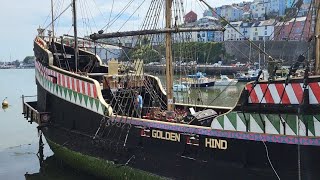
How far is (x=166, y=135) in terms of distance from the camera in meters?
11.3

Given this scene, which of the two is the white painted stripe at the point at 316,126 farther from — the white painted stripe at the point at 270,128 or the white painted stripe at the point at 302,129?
the white painted stripe at the point at 270,128

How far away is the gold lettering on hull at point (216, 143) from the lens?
32.9ft

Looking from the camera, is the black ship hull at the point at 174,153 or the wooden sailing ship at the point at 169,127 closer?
the wooden sailing ship at the point at 169,127

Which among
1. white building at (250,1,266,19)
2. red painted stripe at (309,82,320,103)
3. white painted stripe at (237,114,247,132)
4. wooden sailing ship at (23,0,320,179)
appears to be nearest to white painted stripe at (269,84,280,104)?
wooden sailing ship at (23,0,320,179)

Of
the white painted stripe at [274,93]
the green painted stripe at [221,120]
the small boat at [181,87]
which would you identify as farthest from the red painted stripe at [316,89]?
the small boat at [181,87]

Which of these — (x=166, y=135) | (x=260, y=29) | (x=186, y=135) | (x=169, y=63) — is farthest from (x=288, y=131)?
(x=260, y=29)

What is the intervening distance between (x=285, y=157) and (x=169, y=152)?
313 cm

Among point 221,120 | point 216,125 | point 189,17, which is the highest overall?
point 189,17

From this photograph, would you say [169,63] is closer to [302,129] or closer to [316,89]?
[302,129]

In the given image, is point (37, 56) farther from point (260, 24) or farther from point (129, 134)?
point (260, 24)

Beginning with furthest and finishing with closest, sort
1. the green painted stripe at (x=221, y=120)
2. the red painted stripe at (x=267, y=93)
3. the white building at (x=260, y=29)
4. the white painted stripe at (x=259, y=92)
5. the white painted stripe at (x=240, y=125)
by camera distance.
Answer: the white building at (x=260, y=29) < the green painted stripe at (x=221, y=120) < the white painted stripe at (x=240, y=125) < the white painted stripe at (x=259, y=92) < the red painted stripe at (x=267, y=93)

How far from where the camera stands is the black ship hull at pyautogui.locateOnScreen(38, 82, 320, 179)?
363 inches

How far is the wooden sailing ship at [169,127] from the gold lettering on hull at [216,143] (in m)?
0.02

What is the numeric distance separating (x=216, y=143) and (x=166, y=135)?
1573 mm
